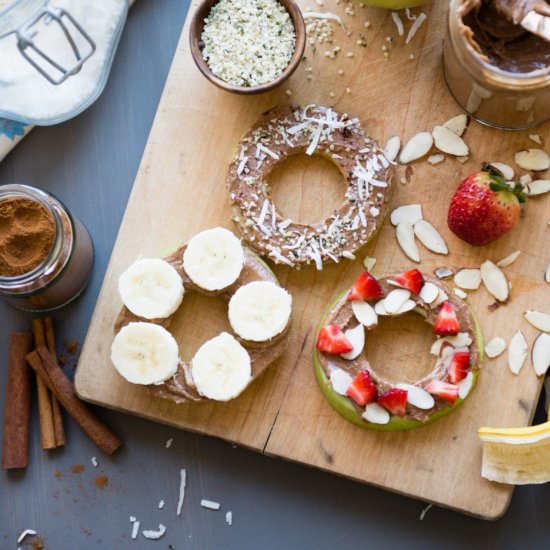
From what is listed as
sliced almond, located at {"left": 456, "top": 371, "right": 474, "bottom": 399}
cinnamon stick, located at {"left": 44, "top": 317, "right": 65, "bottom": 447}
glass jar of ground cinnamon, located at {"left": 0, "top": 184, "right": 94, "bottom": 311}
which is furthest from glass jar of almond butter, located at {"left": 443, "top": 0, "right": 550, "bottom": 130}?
cinnamon stick, located at {"left": 44, "top": 317, "right": 65, "bottom": 447}

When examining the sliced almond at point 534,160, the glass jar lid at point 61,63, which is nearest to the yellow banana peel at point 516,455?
the sliced almond at point 534,160

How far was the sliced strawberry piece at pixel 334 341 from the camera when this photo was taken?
2102 millimetres

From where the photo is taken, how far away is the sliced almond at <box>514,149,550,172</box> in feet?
7.21

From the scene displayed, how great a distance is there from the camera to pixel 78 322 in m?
2.39

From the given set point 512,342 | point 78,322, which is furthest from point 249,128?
point 512,342

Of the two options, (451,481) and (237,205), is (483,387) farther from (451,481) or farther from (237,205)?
(237,205)

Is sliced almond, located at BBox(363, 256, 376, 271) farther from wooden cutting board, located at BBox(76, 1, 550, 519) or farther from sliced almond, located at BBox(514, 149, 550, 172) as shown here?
sliced almond, located at BBox(514, 149, 550, 172)

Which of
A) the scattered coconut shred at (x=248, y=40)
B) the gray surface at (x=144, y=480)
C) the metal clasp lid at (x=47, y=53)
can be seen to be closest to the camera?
the metal clasp lid at (x=47, y=53)

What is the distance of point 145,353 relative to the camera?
6.90 feet

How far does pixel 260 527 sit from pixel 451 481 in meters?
0.56

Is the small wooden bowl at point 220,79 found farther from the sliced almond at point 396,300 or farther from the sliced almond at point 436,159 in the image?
the sliced almond at point 396,300

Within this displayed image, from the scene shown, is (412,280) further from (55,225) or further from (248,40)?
(55,225)

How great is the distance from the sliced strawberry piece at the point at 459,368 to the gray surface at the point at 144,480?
432 millimetres

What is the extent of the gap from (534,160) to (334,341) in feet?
2.37
